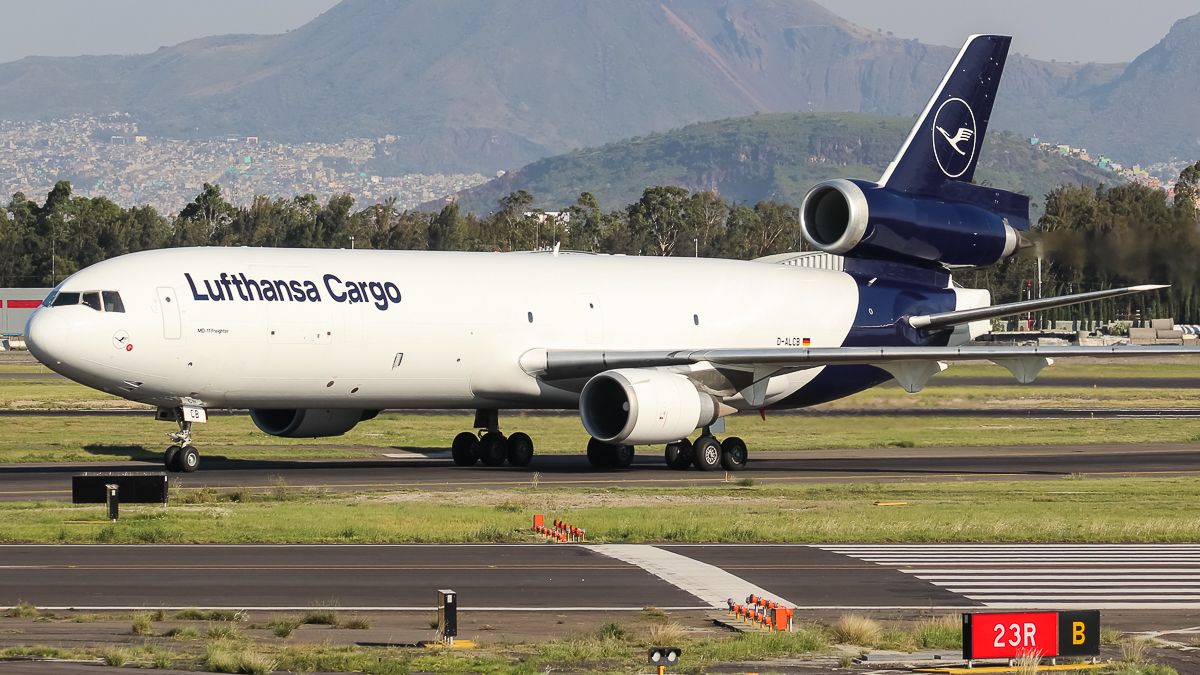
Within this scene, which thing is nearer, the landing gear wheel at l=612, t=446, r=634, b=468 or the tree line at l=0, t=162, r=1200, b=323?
the landing gear wheel at l=612, t=446, r=634, b=468

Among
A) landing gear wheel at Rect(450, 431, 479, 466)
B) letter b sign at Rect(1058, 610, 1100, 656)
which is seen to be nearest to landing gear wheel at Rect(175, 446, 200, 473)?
landing gear wheel at Rect(450, 431, 479, 466)

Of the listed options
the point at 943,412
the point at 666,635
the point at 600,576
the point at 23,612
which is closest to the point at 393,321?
the point at 600,576

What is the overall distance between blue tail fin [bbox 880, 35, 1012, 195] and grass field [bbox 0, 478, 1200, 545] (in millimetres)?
12784

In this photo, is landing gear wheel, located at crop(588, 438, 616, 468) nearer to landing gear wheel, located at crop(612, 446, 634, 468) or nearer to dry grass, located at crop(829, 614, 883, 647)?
landing gear wheel, located at crop(612, 446, 634, 468)

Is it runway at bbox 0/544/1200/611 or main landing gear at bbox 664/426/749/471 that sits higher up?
main landing gear at bbox 664/426/749/471

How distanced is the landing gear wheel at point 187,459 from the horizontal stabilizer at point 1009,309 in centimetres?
1937

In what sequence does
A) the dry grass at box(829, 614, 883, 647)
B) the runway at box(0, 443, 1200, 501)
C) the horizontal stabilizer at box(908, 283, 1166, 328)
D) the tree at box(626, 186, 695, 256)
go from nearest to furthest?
1. the dry grass at box(829, 614, 883, 647)
2. the runway at box(0, 443, 1200, 501)
3. the horizontal stabilizer at box(908, 283, 1166, 328)
4. the tree at box(626, 186, 695, 256)

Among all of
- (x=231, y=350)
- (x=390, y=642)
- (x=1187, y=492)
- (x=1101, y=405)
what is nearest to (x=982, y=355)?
(x=1187, y=492)

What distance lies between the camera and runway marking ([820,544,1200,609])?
766 inches

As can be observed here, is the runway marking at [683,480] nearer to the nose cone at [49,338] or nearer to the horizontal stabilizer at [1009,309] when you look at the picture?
the nose cone at [49,338]

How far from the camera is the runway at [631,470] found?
33.9m

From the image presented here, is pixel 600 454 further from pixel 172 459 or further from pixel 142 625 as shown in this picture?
pixel 142 625

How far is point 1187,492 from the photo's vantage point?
Answer: 3291 centimetres

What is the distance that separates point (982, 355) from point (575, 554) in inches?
646
